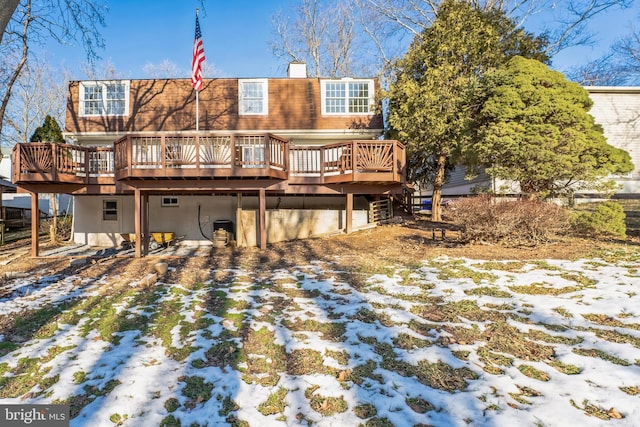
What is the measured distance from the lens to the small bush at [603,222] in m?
9.40

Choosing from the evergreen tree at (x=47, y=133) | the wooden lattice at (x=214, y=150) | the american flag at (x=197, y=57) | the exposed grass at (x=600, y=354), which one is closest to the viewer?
the exposed grass at (x=600, y=354)

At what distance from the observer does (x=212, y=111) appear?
1427cm

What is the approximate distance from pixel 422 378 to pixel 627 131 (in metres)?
20.4

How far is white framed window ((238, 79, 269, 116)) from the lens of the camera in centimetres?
1420

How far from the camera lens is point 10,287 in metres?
6.98

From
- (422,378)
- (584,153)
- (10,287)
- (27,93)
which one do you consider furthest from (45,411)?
(27,93)

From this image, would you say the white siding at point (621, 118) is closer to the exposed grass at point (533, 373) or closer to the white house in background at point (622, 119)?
the white house in background at point (622, 119)

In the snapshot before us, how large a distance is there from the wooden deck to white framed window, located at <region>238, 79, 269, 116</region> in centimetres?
375

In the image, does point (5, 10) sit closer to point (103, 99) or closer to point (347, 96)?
point (347, 96)

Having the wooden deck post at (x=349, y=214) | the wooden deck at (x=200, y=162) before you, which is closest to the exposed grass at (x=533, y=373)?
the wooden deck at (x=200, y=162)

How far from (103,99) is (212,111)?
15.0 ft

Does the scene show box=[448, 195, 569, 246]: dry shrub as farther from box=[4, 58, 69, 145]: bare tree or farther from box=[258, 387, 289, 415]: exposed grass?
box=[4, 58, 69, 145]: bare tree

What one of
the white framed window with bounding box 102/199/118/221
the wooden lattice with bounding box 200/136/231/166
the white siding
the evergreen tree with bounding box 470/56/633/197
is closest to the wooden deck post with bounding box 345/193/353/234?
the wooden lattice with bounding box 200/136/231/166

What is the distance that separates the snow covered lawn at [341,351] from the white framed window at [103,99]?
9.97 metres
